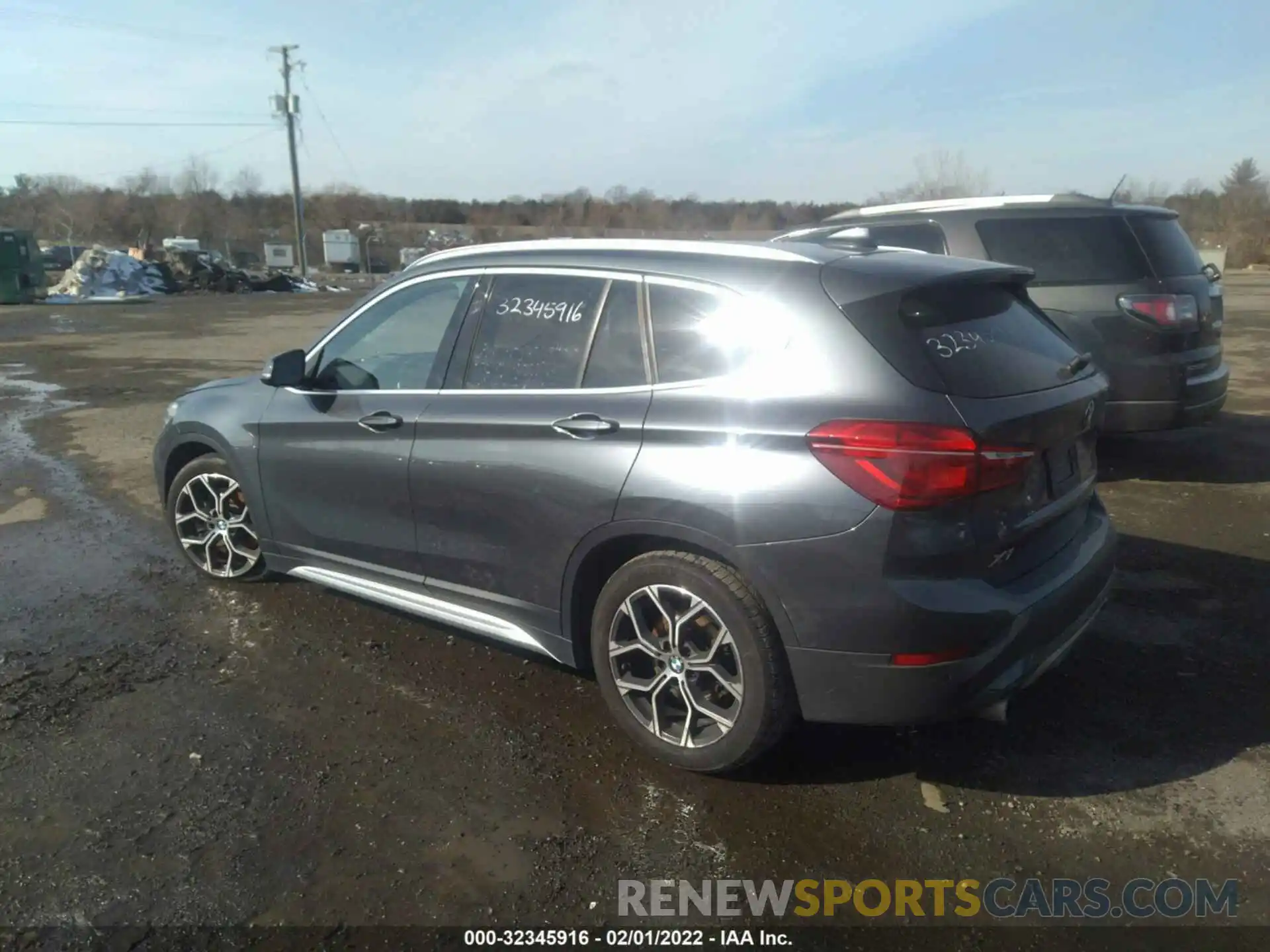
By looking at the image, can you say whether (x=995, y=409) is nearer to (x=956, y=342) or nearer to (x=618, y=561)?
(x=956, y=342)

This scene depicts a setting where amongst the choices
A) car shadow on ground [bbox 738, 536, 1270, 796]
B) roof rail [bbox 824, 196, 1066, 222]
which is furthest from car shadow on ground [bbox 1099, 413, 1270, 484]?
car shadow on ground [bbox 738, 536, 1270, 796]

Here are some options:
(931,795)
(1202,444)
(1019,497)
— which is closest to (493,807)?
(931,795)

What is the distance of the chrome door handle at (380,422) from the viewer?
4074 mm

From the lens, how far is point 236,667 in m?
4.26

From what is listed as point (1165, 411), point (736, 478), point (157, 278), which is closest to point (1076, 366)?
point (736, 478)

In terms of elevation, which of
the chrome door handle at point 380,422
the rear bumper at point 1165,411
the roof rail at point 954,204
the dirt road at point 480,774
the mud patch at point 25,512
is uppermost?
the roof rail at point 954,204

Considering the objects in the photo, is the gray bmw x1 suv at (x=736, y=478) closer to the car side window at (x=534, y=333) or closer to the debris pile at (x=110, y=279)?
the car side window at (x=534, y=333)

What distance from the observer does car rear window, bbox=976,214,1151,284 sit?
6.56m

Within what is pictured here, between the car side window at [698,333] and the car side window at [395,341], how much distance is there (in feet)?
3.49

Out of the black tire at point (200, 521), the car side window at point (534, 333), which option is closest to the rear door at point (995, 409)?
the car side window at point (534, 333)

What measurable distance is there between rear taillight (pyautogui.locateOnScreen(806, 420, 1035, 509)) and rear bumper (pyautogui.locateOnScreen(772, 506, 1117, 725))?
283mm

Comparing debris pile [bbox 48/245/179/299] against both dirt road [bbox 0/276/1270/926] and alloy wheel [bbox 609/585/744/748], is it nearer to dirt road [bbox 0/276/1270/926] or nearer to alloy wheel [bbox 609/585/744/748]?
dirt road [bbox 0/276/1270/926]

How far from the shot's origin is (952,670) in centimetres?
291

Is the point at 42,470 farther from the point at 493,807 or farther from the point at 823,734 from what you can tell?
the point at 823,734
